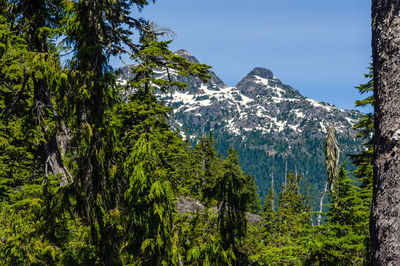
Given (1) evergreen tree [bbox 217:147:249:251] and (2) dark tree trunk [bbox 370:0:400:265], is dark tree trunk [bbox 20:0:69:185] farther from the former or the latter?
(2) dark tree trunk [bbox 370:0:400:265]

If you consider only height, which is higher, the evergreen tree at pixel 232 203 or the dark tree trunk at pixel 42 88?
the dark tree trunk at pixel 42 88

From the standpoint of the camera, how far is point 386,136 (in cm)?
336

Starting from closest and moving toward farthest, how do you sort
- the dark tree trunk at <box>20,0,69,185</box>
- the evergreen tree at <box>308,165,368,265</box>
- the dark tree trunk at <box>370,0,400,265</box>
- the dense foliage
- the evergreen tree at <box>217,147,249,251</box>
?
the dark tree trunk at <box>370,0,400,265</box>
the dense foliage
the evergreen tree at <box>217,147,249,251</box>
the evergreen tree at <box>308,165,368,265</box>
the dark tree trunk at <box>20,0,69,185</box>

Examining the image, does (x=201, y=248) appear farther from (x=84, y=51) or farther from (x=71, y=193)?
(x=84, y=51)

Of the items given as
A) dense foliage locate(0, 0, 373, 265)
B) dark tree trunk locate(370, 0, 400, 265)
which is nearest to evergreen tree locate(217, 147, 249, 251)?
Result: dense foliage locate(0, 0, 373, 265)

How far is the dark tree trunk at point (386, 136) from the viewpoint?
322 cm

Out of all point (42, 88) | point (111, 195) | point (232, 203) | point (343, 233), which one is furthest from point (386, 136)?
point (42, 88)

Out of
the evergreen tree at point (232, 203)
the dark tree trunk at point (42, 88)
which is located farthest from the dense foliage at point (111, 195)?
the dark tree trunk at point (42, 88)

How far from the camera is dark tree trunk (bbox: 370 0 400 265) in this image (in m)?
3.22

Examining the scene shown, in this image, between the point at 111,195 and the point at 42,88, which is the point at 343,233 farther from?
the point at 42,88

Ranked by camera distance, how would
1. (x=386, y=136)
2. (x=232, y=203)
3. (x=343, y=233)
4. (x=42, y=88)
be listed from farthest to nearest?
(x=42, y=88) → (x=343, y=233) → (x=232, y=203) → (x=386, y=136)

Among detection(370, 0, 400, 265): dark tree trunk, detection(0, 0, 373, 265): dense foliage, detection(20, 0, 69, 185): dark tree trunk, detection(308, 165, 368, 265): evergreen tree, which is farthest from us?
detection(20, 0, 69, 185): dark tree trunk

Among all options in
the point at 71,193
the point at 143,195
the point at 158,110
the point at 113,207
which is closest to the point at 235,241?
the point at 143,195

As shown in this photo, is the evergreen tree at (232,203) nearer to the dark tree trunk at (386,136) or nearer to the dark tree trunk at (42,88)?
the dark tree trunk at (386,136)
